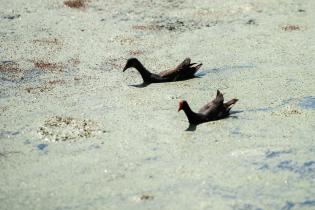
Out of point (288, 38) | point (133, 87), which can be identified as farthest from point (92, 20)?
point (288, 38)

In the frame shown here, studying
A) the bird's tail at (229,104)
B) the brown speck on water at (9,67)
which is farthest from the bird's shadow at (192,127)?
the brown speck on water at (9,67)

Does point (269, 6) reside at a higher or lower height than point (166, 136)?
higher

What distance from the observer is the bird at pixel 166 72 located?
27.8 feet

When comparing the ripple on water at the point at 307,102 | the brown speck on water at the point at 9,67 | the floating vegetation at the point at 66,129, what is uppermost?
the brown speck on water at the point at 9,67

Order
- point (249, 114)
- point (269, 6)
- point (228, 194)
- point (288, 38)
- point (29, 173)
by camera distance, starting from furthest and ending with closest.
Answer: point (269, 6), point (288, 38), point (249, 114), point (29, 173), point (228, 194)

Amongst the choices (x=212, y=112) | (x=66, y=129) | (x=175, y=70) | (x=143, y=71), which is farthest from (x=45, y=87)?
(x=212, y=112)

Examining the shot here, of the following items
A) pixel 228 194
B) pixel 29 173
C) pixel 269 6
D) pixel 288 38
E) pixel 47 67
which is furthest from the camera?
pixel 269 6

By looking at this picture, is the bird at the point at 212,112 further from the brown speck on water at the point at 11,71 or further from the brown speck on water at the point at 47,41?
the brown speck on water at the point at 47,41

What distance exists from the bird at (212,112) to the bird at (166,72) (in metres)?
1.40

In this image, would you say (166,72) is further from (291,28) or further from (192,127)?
(291,28)

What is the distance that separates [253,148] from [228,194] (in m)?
1.10

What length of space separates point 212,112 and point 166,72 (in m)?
1.66

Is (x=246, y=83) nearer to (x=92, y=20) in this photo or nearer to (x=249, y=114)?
(x=249, y=114)

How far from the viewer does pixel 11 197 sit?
5.51m
